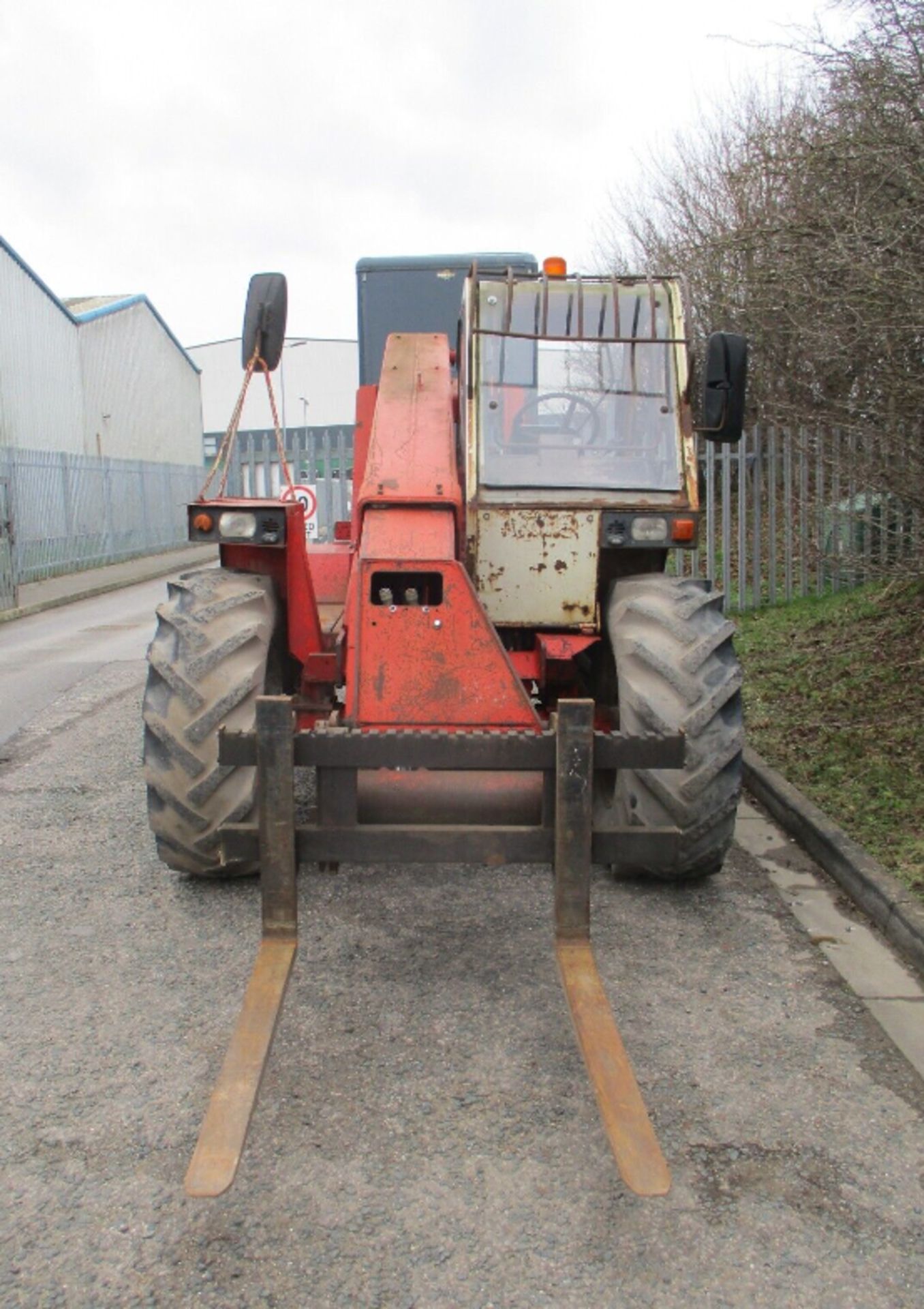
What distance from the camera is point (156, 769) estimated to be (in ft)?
14.6

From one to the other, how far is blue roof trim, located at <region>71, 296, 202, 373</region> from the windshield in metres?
29.3

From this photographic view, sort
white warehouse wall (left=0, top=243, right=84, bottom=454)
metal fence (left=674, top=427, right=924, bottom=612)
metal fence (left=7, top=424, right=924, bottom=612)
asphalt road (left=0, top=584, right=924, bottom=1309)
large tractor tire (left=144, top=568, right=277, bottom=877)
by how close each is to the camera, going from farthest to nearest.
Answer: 1. white warehouse wall (left=0, top=243, right=84, bottom=454)
2. metal fence (left=674, top=427, right=924, bottom=612)
3. metal fence (left=7, top=424, right=924, bottom=612)
4. large tractor tire (left=144, top=568, right=277, bottom=877)
5. asphalt road (left=0, top=584, right=924, bottom=1309)

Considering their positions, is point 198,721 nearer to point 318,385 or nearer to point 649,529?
point 649,529

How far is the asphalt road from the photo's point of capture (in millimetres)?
2609

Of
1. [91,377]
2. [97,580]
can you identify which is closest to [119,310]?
[91,377]

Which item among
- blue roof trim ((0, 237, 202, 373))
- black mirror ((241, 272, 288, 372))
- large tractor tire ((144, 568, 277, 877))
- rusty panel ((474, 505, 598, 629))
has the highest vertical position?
blue roof trim ((0, 237, 202, 373))

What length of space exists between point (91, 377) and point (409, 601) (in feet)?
104

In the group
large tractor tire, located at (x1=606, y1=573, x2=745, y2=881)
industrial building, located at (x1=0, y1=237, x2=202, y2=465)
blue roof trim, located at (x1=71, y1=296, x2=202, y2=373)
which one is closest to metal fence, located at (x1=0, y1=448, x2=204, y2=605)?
industrial building, located at (x1=0, y1=237, x2=202, y2=465)

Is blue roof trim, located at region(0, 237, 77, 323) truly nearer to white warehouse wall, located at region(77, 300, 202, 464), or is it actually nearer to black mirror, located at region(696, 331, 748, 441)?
white warehouse wall, located at region(77, 300, 202, 464)

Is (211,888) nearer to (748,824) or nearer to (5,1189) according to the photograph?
(5,1189)

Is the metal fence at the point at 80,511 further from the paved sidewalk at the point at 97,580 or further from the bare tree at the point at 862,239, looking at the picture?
the bare tree at the point at 862,239

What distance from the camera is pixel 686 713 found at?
14.0ft

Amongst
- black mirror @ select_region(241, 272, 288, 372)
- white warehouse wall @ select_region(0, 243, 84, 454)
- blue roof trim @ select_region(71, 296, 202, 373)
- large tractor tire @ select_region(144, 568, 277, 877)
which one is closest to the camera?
large tractor tire @ select_region(144, 568, 277, 877)

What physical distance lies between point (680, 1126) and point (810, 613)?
8426 mm
